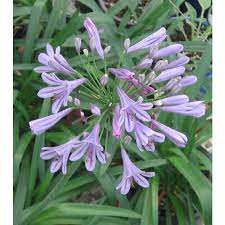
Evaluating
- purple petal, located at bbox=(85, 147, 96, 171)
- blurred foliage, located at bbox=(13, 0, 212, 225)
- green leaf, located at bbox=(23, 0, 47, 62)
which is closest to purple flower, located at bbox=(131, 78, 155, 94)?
→ purple petal, located at bbox=(85, 147, 96, 171)

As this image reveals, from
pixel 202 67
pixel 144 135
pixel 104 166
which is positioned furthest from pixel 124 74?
pixel 202 67

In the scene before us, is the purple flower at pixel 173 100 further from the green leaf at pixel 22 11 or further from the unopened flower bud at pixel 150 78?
the green leaf at pixel 22 11

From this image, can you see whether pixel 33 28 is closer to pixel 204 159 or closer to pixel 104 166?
pixel 104 166

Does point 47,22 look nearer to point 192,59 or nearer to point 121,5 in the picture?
point 121,5

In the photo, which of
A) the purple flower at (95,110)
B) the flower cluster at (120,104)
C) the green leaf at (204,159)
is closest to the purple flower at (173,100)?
the flower cluster at (120,104)

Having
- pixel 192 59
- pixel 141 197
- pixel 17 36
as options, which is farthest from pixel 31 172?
pixel 192 59

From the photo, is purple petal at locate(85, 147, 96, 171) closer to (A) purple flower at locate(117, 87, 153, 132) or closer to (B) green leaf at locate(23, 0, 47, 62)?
(A) purple flower at locate(117, 87, 153, 132)
